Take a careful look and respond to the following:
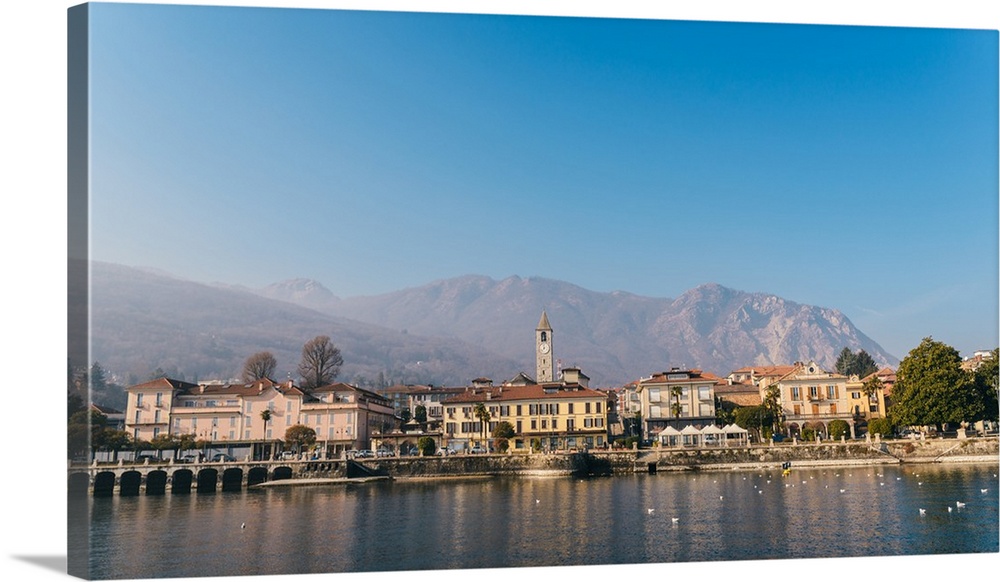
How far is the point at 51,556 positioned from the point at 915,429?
159 ft

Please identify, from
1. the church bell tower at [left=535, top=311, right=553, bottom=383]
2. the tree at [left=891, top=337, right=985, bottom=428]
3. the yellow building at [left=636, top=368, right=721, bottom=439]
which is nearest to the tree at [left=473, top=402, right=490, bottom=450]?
the yellow building at [left=636, top=368, right=721, bottom=439]

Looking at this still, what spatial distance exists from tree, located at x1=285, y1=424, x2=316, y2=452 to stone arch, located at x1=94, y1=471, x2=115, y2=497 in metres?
12.1

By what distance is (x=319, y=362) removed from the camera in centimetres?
7700

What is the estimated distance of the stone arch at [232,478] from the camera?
1925 inches

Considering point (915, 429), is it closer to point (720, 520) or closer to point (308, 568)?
point (720, 520)

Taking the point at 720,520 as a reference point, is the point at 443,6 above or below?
above

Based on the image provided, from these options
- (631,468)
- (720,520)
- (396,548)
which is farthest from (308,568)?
(631,468)

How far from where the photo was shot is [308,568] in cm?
1909

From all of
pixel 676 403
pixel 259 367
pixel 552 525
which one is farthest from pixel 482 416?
pixel 552 525

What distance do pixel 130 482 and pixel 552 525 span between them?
31.0 m

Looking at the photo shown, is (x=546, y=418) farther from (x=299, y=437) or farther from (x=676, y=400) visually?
(x=299, y=437)

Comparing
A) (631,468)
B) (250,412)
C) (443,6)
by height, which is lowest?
(631,468)

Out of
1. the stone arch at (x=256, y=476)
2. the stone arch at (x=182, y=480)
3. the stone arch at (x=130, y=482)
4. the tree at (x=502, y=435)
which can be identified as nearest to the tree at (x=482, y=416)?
the tree at (x=502, y=435)

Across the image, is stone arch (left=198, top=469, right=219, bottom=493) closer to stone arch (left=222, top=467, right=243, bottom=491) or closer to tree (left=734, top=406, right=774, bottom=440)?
stone arch (left=222, top=467, right=243, bottom=491)
